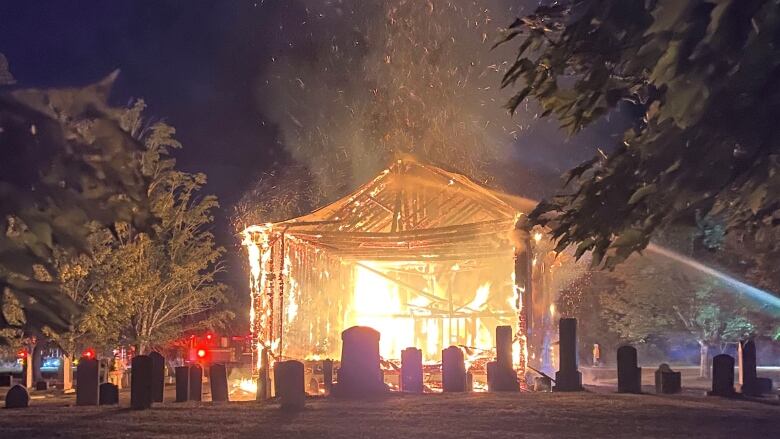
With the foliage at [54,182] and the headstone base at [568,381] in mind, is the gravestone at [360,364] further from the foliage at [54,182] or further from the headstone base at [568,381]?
the foliage at [54,182]

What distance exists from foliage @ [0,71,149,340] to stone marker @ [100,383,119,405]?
27.4ft

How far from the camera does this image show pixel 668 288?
90.3ft

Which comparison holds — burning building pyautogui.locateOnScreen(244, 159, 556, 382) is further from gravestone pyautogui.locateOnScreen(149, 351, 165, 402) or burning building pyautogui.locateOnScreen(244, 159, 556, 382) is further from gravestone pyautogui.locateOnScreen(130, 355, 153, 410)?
gravestone pyautogui.locateOnScreen(130, 355, 153, 410)

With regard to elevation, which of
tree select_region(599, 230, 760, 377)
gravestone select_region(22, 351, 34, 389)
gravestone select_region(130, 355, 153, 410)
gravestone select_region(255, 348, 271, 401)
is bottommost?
gravestone select_region(22, 351, 34, 389)

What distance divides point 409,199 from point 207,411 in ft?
41.3

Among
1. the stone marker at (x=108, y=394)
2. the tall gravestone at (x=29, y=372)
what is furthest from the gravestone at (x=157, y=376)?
the tall gravestone at (x=29, y=372)

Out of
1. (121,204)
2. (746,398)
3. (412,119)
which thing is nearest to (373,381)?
(746,398)

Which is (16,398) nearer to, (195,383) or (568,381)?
(195,383)

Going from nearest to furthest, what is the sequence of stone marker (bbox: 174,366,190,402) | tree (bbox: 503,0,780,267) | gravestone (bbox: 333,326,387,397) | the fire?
tree (bbox: 503,0,780,267)
gravestone (bbox: 333,326,387,397)
stone marker (bbox: 174,366,190,402)
the fire

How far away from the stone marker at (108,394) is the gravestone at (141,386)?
115cm

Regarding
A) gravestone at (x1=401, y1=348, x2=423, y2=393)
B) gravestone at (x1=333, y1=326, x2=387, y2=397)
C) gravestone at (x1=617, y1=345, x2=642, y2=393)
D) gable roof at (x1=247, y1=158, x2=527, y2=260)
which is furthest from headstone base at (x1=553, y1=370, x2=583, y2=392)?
gable roof at (x1=247, y1=158, x2=527, y2=260)

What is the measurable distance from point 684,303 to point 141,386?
854 inches

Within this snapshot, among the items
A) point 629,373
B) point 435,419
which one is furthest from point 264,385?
point 435,419

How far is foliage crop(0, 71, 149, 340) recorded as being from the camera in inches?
136
